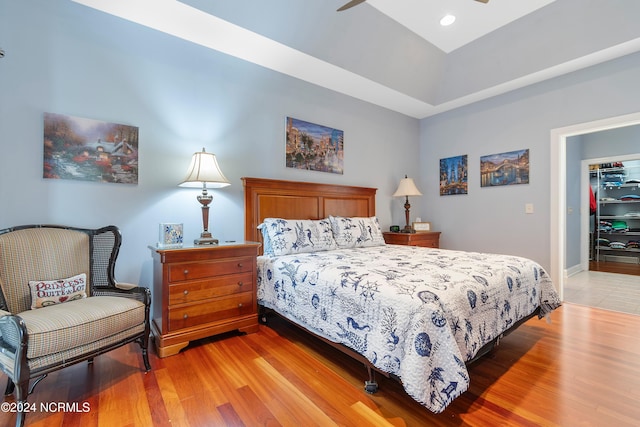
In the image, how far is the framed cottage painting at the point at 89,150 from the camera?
2.15 meters

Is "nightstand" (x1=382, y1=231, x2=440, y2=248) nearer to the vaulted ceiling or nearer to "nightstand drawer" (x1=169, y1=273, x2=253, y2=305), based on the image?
the vaulted ceiling

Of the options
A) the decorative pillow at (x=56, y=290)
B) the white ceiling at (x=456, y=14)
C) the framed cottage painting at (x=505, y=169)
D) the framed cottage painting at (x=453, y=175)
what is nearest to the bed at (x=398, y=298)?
the decorative pillow at (x=56, y=290)

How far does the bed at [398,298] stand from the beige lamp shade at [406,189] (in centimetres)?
150

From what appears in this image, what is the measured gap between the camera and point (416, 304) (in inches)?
55.3

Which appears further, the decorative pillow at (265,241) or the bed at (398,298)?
the decorative pillow at (265,241)

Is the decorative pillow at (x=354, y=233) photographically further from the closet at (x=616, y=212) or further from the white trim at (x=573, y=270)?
the closet at (x=616, y=212)

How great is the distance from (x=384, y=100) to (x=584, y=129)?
2307 millimetres

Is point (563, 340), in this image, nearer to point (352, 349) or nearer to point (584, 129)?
point (352, 349)

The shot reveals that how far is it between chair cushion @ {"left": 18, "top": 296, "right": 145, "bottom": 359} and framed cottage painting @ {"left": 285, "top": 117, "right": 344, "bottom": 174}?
2.14m

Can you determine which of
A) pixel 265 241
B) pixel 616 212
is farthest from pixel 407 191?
pixel 616 212

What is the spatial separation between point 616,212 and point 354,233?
21.5ft

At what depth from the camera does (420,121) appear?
16.0 feet

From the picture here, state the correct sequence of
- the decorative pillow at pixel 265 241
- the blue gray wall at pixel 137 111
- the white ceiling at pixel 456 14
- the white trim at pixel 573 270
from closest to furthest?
the blue gray wall at pixel 137 111 → the white ceiling at pixel 456 14 → the decorative pillow at pixel 265 241 → the white trim at pixel 573 270

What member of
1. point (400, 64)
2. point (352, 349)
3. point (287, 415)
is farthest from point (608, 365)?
point (400, 64)
